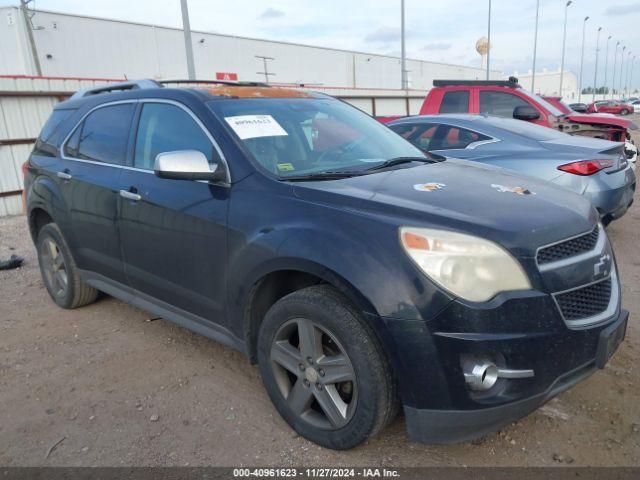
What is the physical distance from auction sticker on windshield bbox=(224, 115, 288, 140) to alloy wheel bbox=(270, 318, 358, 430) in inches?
44.3

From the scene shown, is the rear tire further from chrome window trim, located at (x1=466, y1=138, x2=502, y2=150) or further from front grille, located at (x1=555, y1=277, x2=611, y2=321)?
chrome window trim, located at (x1=466, y1=138, x2=502, y2=150)

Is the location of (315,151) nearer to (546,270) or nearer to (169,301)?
(169,301)

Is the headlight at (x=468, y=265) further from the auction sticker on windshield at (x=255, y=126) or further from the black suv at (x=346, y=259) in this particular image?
the auction sticker on windshield at (x=255, y=126)

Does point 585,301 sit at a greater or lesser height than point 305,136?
lesser

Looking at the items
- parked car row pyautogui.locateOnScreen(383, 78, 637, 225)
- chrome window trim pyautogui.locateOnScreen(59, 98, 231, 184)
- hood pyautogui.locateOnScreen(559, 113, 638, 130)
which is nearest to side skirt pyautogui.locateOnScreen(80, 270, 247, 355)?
chrome window trim pyautogui.locateOnScreen(59, 98, 231, 184)

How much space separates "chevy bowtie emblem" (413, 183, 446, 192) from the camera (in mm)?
2605

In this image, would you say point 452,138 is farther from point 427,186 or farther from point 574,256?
point 574,256

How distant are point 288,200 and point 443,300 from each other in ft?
2.99

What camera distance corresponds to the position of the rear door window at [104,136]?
143 inches

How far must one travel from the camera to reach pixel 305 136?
323 centimetres

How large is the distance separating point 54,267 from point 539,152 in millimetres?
4846

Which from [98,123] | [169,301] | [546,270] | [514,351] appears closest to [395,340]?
[514,351]

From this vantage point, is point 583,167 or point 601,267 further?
point 583,167

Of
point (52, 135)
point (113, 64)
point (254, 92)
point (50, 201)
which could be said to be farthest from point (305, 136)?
point (113, 64)
